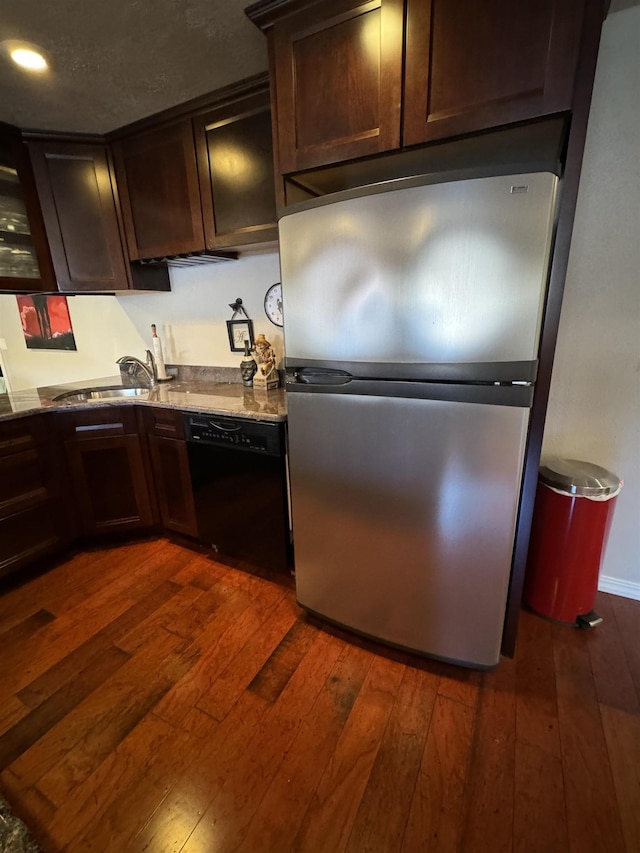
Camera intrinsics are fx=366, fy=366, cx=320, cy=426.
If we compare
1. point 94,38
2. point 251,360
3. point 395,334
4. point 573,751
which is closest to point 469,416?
point 395,334

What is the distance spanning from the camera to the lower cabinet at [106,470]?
6.70 ft

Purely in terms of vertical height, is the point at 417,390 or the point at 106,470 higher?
the point at 417,390

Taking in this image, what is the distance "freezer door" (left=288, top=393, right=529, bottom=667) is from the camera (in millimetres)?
1137

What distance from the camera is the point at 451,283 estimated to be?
104 cm

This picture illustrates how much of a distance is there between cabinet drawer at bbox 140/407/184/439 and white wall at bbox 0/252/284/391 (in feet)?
2.13

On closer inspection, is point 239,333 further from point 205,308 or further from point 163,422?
point 163,422

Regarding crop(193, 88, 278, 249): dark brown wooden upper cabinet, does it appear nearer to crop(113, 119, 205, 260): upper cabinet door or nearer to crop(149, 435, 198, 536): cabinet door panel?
crop(113, 119, 205, 260): upper cabinet door

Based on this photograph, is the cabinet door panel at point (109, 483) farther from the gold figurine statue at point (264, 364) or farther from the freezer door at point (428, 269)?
the freezer door at point (428, 269)

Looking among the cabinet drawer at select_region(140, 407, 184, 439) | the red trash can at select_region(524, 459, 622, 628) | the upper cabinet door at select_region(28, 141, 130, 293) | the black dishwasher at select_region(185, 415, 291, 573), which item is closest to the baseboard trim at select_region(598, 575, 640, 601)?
the red trash can at select_region(524, 459, 622, 628)

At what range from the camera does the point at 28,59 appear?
1.44m

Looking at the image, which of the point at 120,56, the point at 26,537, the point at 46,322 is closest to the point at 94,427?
the point at 26,537

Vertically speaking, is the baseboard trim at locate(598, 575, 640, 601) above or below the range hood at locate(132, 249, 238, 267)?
below

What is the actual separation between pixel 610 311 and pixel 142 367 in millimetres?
2704

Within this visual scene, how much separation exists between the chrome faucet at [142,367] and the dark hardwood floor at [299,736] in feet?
4.84
